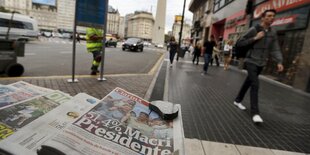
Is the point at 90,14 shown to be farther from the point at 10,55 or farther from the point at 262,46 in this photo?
the point at 262,46

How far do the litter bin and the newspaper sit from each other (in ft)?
18.1

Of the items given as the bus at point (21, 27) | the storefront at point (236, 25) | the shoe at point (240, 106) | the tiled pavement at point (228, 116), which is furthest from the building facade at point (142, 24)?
the shoe at point (240, 106)

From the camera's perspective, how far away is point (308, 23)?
28.7 ft

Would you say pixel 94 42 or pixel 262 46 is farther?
pixel 94 42

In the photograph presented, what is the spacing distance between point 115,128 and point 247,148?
7.89 ft

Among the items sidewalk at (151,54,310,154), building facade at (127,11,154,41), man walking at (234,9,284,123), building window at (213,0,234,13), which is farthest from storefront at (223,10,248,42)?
building facade at (127,11,154,41)

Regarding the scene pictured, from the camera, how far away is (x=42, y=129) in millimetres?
1051

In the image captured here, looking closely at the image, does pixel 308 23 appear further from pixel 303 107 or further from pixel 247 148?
pixel 247 148

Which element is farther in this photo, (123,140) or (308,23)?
(308,23)

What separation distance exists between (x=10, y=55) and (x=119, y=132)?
6016mm

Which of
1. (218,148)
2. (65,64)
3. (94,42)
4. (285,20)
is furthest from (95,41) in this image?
(285,20)

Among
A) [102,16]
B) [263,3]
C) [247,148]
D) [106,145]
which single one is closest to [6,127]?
[106,145]

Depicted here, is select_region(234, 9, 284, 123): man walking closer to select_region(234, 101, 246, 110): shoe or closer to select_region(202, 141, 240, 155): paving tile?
select_region(234, 101, 246, 110): shoe

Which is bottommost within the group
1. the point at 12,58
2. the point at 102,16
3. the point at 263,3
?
the point at 12,58
